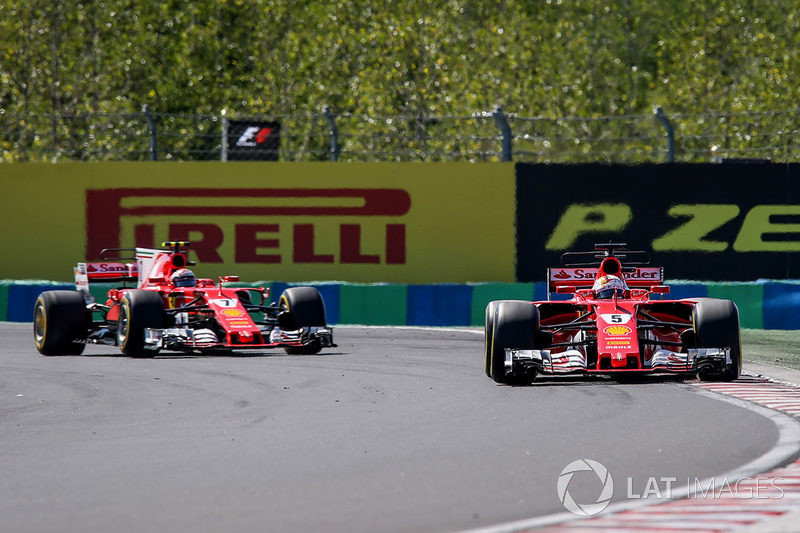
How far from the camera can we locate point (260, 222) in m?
21.9

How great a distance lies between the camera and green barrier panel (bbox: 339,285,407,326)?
2009 cm

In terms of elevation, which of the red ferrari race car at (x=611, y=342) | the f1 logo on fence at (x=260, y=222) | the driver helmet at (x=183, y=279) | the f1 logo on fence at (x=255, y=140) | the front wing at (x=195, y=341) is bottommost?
the front wing at (x=195, y=341)

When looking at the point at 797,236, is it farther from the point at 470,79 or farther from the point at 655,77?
the point at 655,77

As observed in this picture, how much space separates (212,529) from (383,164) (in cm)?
1598

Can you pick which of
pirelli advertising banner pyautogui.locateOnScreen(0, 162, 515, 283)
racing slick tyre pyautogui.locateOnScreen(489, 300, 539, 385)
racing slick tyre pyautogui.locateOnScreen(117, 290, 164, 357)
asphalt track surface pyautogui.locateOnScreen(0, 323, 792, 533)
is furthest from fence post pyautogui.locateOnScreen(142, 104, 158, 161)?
racing slick tyre pyautogui.locateOnScreen(489, 300, 539, 385)

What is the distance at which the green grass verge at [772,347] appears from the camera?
14.7 m

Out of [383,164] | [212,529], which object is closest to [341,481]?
[212,529]

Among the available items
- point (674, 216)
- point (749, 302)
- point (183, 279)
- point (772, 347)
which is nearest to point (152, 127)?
point (183, 279)

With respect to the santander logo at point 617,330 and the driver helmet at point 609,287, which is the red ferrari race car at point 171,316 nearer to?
the driver helmet at point 609,287

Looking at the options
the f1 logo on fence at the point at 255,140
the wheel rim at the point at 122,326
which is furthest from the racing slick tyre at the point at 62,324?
the f1 logo on fence at the point at 255,140

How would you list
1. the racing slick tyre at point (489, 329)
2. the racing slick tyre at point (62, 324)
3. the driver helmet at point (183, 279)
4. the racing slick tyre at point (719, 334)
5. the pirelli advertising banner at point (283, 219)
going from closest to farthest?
the racing slick tyre at point (719, 334) → the racing slick tyre at point (489, 329) → the racing slick tyre at point (62, 324) → the driver helmet at point (183, 279) → the pirelli advertising banner at point (283, 219)

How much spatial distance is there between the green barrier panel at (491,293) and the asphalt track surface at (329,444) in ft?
19.3

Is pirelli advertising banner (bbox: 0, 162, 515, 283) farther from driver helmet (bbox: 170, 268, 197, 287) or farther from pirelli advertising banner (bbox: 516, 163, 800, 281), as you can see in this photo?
driver helmet (bbox: 170, 268, 197, 287)

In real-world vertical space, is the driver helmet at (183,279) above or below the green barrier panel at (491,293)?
above
